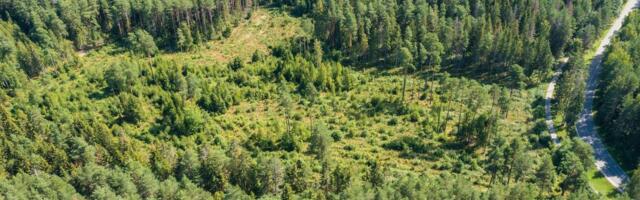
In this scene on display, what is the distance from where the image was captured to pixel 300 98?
109562 millimetres

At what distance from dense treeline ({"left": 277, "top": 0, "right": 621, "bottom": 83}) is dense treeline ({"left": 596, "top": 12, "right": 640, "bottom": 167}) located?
13.1 m

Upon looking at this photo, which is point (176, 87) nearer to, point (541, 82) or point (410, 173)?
point (410, 173)

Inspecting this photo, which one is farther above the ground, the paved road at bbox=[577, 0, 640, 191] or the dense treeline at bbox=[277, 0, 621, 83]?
the dense treeline at bbox=[277, 0, 621, 83]

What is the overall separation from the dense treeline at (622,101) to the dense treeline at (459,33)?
13142 mm

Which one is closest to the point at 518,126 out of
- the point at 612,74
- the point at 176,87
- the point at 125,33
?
the point at 612,74

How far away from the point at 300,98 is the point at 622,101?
67.0m

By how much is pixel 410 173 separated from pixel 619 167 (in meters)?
41.1

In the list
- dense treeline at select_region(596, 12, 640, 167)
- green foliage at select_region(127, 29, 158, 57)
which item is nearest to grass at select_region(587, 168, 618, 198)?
dense treeline at select_region(596, 12, 640, 167)

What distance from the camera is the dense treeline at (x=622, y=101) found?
95.1 m

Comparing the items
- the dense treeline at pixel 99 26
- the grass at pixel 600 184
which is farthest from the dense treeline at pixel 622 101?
the dense treeline at pixel 99 26

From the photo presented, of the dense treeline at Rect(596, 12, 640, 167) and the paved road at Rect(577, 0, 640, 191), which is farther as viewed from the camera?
the dense treeline at Rect(596, 12, 640, 167)

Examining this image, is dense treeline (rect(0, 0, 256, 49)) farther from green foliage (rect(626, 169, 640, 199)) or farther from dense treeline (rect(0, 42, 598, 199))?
green foliage (rect(626, 169, 640, 199))

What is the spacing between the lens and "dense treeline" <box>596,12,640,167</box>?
95062 mm

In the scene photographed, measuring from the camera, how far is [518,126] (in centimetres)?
10288
